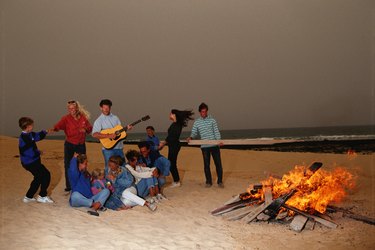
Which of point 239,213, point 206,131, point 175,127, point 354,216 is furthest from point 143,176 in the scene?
point 354,216

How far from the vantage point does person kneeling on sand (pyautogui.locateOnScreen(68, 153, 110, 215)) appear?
22.3 feet

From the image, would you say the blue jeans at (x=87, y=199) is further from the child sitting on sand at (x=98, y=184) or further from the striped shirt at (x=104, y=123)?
the striped shirt at (x=104, y=123)

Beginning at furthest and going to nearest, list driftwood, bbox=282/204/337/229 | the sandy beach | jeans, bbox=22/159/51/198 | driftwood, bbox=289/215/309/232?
jeans, bbox=22/159/51/198 → driftwood, bbox=282/204/337/229 → driftwood, bbox=289/215/309/232 → the sandy beach

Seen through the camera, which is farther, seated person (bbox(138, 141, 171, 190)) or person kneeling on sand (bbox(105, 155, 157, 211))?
seated person (bbox(138, 141, 171, 190))

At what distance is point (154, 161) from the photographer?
8.65m

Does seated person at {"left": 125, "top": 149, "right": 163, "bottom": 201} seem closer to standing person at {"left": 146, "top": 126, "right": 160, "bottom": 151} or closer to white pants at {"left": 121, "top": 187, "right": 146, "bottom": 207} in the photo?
white pants at {"left": 121, "top": 187, "right": 146, "bottom": 207}

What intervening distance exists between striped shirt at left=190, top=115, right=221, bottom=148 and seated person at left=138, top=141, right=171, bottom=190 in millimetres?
1021

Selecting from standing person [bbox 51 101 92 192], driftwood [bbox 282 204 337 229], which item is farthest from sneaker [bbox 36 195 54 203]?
driftwood [bbox 282 204 337 229]

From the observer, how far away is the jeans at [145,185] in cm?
752

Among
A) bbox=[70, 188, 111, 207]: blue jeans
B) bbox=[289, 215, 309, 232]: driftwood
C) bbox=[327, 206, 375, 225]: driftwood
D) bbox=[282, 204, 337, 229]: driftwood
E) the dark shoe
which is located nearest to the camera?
bbox=[289, 215, 309, 232]: driftwood

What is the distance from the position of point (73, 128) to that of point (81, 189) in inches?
60.9

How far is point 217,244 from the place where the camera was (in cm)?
513

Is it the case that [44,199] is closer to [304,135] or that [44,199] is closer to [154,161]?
[154,161]

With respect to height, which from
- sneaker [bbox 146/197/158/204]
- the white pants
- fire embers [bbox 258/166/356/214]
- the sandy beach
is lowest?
the sandy beach
